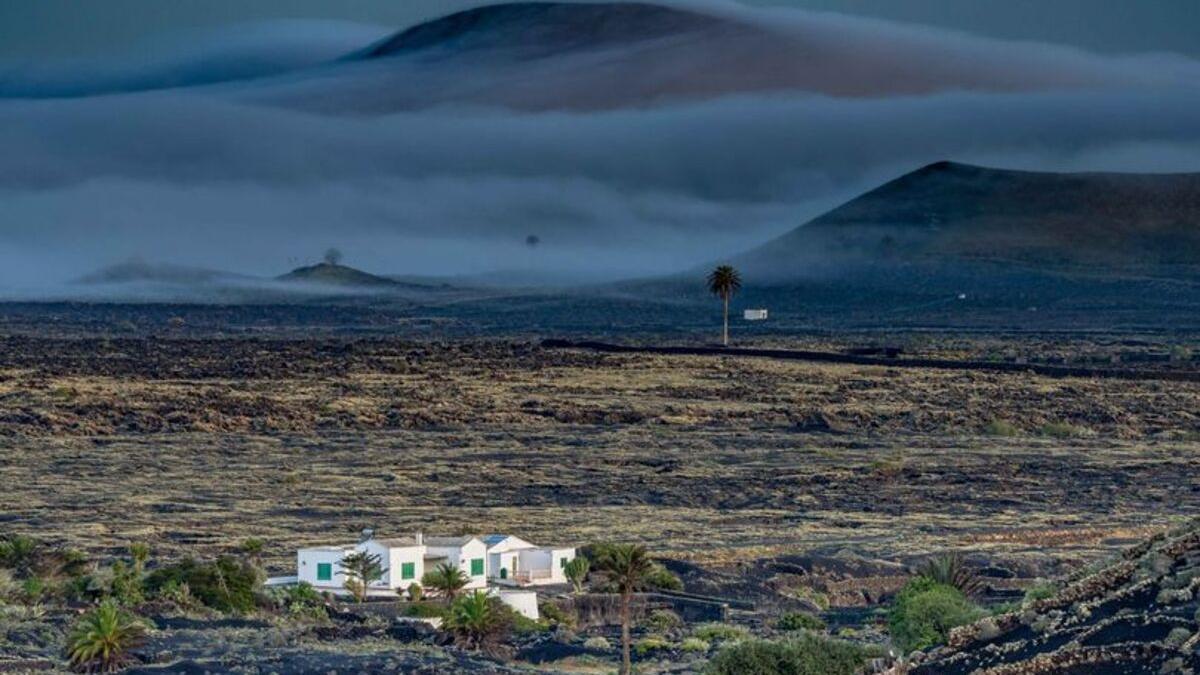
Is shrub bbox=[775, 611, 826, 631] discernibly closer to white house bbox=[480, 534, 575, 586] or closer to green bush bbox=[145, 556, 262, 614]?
white house bbox=[480, 534, 575, 586]

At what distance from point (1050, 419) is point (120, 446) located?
105 ft

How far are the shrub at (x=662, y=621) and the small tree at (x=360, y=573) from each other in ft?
15.4

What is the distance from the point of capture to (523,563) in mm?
48125

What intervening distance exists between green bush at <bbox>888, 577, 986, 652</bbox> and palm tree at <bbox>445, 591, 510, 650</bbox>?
226 inches

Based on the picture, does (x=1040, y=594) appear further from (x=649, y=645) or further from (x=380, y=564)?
(x=380, y=564)

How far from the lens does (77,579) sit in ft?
146

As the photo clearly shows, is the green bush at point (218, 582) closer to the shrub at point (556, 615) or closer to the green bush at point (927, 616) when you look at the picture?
the shrub at point (556, 615)

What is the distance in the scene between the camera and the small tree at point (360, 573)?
149 ft

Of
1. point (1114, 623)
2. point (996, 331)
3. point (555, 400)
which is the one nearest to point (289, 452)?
point (555, 400)

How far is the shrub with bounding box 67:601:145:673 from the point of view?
35938 mm

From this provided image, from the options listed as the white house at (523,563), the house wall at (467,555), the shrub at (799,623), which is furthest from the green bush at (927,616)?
the white house at (523,563)

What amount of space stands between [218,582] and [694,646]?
819cm

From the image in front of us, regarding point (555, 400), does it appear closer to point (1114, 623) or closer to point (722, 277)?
point (722, 277)

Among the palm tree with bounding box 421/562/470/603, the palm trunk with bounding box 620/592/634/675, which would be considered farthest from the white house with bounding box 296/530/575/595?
the palm trunk with bounding box 620/592/634/675
